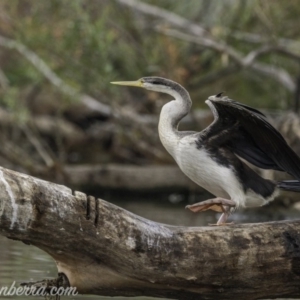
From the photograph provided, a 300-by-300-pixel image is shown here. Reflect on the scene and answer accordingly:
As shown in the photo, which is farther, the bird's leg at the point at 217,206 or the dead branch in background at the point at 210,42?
the dead branch in background at the point at 210,42

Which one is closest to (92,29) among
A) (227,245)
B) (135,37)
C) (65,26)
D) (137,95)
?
(65,26)

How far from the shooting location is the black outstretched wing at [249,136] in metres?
4.68

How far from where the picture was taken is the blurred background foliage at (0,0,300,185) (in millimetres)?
10062

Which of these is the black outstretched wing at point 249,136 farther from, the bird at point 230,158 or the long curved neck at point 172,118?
the long curved neck at point 172,118

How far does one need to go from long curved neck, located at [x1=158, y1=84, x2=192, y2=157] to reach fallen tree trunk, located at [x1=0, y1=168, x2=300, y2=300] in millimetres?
Result: 859

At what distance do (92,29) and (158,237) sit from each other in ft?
18.2

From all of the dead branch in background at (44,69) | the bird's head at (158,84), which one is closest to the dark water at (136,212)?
the bird's head at (158,84)

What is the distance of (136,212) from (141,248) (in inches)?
213

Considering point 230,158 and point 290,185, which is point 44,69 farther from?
point 290,185

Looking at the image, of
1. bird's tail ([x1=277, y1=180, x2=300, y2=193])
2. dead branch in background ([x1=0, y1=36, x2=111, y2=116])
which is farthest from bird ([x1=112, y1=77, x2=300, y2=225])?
dead branch in background ([x1=0, y1=36, x2=111, y2=116])

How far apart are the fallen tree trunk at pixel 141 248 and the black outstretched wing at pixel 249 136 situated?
0.45 m

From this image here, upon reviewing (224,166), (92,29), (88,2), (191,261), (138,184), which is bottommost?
(191,261)

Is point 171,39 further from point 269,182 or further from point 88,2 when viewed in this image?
point 269,182

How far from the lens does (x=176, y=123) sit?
5.21 metres
